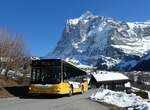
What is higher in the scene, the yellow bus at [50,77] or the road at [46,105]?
the yellow bus at [50,77]

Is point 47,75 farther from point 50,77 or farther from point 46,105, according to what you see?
point 46,105

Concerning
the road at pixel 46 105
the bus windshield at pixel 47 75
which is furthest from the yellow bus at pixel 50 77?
the road at pixel 46 105

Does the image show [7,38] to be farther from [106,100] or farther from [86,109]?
[86,109]

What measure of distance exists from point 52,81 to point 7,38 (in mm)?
27522

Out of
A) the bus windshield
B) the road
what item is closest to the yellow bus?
the bus windshield

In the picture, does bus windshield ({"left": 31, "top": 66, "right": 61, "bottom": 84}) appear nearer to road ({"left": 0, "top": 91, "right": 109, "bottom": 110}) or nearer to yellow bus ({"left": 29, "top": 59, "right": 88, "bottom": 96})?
yellow bus ({"left": 29, "top": 59, "right": 88, "bottom": 96})

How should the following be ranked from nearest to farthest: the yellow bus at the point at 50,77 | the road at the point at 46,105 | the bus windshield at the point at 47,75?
1. the road at the point at 46,105
2. the yellow bus at the point at 50,77
3. the bus windshield at the point at 47,75

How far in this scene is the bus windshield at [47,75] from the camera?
88.2 ft

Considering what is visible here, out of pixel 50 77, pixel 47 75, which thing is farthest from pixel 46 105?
pixel 47 75

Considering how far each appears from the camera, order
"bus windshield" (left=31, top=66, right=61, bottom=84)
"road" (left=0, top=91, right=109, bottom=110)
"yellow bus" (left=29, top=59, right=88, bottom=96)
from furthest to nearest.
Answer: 1. "bus windshield" (left=31, top=66, right=61, bottom=84)
2. "yellow bus" (left=29, top=59, right=88, bottom=96)
3. "road" (left=0, top=91, right=109, bottom=110)

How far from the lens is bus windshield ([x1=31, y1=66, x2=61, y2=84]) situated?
2689 cm

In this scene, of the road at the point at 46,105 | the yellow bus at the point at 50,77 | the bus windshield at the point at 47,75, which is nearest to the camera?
the road at the point at 46,105

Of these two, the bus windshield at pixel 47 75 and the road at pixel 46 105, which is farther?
the bus windshield at pixel 47 75

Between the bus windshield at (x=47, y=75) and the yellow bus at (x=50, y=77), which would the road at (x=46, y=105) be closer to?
the yellow bus at (x=50, y=77)
